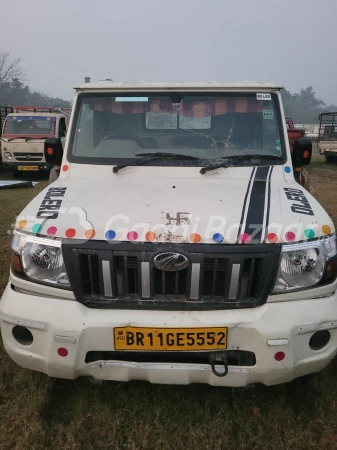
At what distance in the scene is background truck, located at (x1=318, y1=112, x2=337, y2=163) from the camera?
17.4 meters

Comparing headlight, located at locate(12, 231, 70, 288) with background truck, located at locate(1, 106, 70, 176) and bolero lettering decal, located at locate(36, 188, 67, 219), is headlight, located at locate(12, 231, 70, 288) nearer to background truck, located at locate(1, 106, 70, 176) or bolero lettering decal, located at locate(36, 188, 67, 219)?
bolero lettering decal, located at locate(36, 188, 67, 219)

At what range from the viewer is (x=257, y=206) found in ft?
8.45

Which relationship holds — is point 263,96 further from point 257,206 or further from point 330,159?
point 330,159

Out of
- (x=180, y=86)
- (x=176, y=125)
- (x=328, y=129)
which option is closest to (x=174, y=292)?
(x=176, y=125)

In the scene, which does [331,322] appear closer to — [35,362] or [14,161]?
[35,362]

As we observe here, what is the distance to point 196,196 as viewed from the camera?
9.02 ft

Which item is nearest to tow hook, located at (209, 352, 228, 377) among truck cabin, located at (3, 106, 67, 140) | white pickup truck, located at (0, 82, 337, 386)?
white pickup truck, located at (0, 82, 337, 386)

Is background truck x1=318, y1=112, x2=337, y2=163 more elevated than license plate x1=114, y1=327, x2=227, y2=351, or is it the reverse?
license plate x1=114, y1=327, x2=227, y2=351

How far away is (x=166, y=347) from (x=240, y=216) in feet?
3.03

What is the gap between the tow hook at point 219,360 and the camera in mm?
2262

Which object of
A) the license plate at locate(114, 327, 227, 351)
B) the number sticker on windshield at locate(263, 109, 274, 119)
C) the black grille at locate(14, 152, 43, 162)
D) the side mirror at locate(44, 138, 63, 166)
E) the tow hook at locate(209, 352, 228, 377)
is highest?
the number sticker on windshield at locate(263, 109, 274, 119)

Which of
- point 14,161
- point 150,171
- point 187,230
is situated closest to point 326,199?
point 150,171

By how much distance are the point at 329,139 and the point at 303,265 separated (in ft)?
57.1

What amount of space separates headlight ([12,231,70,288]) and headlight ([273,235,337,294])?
1.29 metres
